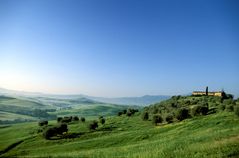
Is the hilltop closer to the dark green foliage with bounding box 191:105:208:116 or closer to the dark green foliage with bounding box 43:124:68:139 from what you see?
the dark green foliage with bounding box 191:105:208:116

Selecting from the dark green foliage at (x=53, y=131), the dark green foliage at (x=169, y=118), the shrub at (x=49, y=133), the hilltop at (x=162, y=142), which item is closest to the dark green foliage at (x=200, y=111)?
the hilltop at (x=162, y=142)

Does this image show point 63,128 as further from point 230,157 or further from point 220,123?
point 230,157

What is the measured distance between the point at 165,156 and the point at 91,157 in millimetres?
12440

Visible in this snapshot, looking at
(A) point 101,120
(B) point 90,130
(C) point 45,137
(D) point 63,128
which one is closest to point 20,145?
(C) point 45,137

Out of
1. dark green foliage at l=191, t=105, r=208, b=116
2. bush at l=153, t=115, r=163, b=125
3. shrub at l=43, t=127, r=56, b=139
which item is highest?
dark green foliage at l=191, t=105, r=208, b=116

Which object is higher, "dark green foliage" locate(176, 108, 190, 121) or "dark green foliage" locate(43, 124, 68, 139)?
"dark green foliage" locate(176, 108, 190, 121)

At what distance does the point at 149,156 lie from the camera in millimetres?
27797

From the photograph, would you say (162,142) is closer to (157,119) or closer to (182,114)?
(182,114)

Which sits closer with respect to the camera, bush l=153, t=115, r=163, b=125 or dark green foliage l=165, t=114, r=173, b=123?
dark green foliage l=165, t=114, r=173, b=123

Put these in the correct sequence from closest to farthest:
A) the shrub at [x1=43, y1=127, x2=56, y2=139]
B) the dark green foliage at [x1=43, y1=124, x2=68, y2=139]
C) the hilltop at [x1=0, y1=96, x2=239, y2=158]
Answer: the hilltop at [x1=0, y1=96, x2=239, y2=158] < the shrub at [x1=43, y1=127, x2=56, y2=139] < the dark green foliage at [x1=43, y1=124, x2=68, y2=139]

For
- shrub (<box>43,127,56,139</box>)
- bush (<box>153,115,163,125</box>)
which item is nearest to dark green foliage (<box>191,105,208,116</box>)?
bush (<box>153,115,163,125</box>)

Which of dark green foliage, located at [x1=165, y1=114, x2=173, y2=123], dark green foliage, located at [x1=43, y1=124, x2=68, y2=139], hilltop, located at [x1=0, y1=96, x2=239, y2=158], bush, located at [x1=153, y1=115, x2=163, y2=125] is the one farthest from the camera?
bush, located at [x1=153, y1=115, x2=163, y2=125]

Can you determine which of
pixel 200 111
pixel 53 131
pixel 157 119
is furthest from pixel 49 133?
pixel 200 111

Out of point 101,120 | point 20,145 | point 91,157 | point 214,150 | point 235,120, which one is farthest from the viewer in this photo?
point 101,120
